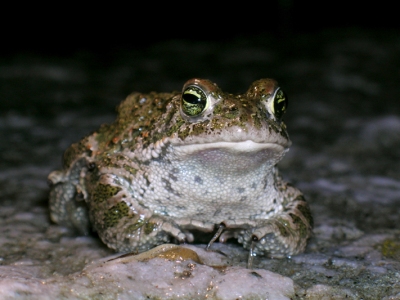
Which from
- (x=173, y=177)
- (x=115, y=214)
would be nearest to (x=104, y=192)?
(x=115, y=214)

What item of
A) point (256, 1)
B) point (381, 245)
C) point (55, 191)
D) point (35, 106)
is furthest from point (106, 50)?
point (381, 245)

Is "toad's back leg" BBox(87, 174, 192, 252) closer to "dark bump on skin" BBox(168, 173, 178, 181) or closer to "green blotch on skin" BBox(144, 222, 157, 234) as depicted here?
"green blotch on skin" BBox(144, 222, 157, 234)

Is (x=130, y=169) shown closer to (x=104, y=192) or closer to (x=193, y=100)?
(x=104, y=192)

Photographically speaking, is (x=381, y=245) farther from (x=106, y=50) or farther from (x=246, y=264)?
(x=106, y=50)

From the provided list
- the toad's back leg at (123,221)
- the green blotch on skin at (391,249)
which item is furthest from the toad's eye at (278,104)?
the green blotch on skin at (391,249)

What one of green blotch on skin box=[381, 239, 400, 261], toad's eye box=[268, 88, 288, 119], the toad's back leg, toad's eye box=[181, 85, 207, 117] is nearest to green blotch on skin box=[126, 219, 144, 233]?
the toad's back leg

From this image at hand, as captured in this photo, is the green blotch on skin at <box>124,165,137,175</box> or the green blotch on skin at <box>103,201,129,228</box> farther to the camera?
the green blotch on skin at <box>124,165,137,175</box>
